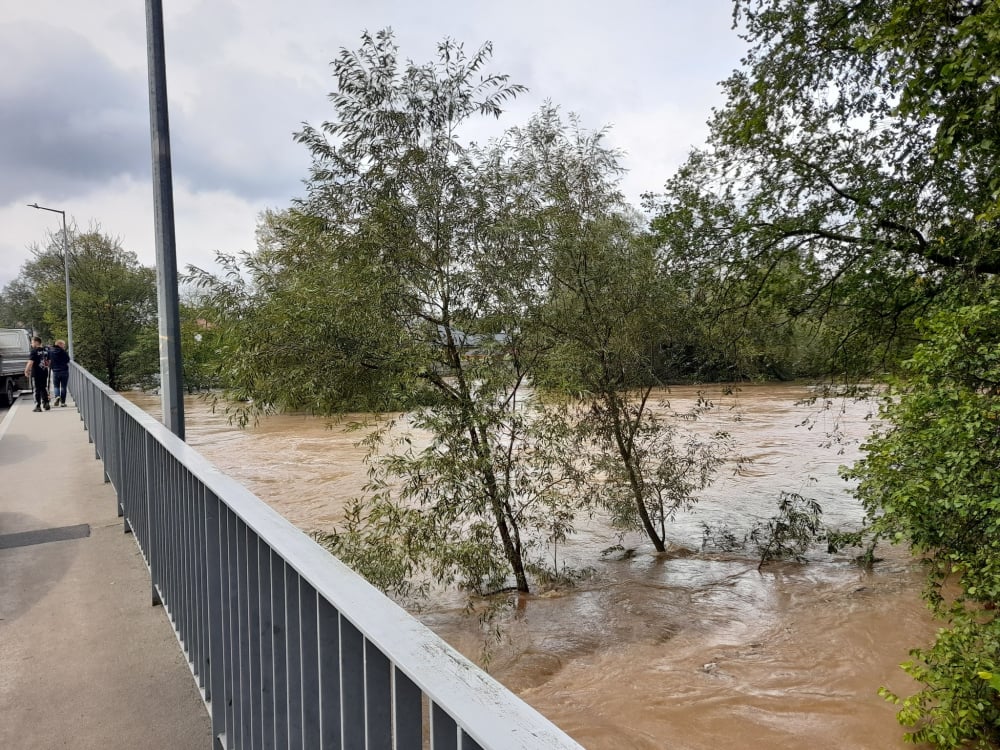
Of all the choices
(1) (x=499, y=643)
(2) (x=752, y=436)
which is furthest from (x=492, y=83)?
(2) (x=752, y=436)

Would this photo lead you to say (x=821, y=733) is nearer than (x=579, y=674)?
Yes

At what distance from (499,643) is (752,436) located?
15.7m

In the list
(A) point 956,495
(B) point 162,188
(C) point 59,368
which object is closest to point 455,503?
(B) point 162,188

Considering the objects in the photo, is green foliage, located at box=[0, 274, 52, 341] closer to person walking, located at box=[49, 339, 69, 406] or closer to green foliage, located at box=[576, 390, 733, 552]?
person walking, located at box=[49, 339, 69, 406]

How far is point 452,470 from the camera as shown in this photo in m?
8.26

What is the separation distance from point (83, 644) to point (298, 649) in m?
3.15

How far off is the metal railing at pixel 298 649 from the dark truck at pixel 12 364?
64.8 feet

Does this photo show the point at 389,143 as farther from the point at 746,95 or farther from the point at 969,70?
the point at 969,70

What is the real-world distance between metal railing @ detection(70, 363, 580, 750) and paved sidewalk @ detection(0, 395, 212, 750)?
30 centimetres

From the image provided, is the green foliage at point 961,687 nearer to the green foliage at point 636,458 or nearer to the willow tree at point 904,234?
the willow tree at point 904,234

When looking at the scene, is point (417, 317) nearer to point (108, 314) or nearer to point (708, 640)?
point (708, 640)

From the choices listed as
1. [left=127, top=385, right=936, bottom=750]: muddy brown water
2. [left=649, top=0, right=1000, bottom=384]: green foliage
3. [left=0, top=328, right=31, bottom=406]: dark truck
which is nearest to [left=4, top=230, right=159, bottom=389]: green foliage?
[left=0, top=328, right=31, bottom=406]: dark truck

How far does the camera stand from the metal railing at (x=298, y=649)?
3.56 ft

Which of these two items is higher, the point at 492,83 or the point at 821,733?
the point at 492,83
